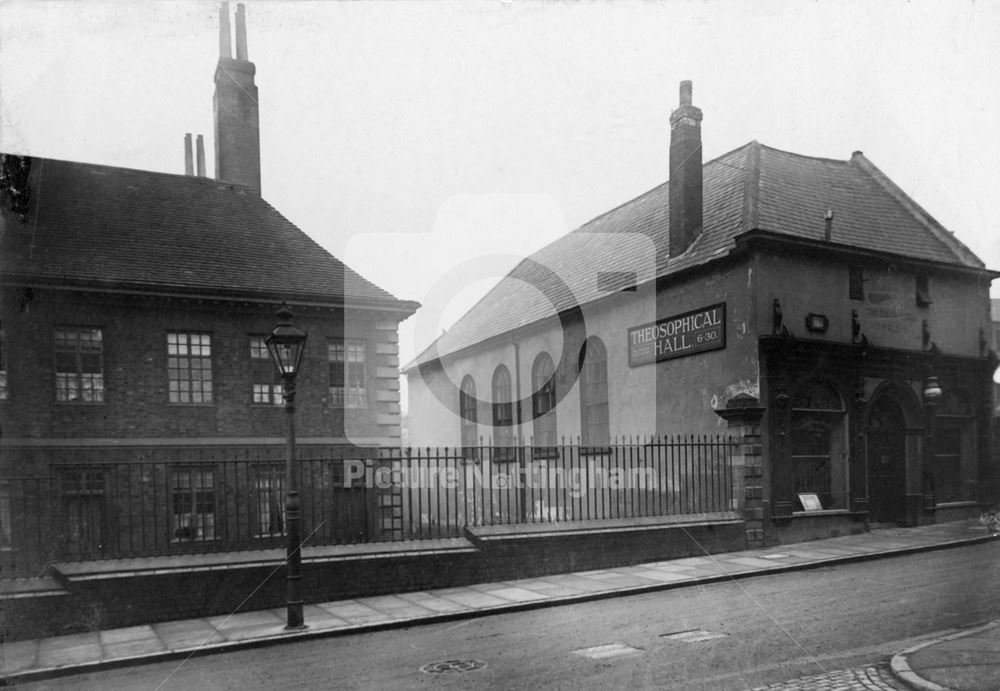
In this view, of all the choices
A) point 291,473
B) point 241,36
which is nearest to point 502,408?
point 241,36

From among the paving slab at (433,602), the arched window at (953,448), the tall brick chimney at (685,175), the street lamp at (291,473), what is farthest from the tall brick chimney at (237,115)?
the arched window at (953,448)

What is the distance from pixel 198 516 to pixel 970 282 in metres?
19.3

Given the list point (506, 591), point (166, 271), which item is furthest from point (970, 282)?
point (166, 271)

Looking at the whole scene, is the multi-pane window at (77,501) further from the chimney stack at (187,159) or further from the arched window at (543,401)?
the chimney stack at (187,159)

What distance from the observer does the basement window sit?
17.2m

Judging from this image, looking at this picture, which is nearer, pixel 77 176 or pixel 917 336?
pixel 917 336

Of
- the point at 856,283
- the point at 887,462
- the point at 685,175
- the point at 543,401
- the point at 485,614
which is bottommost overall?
the point at 485,614

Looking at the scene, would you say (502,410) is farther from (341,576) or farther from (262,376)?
(341,576)

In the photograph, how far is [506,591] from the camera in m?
11.0

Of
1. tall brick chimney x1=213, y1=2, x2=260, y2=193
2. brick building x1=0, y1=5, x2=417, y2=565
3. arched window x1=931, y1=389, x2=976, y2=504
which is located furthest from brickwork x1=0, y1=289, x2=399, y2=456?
arched window x1=931, y1=389, x2=976, y2=504

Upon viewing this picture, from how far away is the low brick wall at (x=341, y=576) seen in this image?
30.7 ft

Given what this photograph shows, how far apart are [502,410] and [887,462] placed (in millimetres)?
12767

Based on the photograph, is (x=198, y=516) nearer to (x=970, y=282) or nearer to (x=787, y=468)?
(x=787, y=468)

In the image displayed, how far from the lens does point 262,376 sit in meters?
18.2
